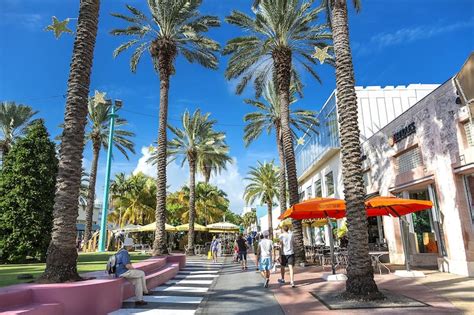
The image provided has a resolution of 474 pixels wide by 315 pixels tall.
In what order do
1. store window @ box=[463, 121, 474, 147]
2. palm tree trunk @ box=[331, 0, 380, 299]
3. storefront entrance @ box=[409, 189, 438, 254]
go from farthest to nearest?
1. storefront entrance @ box=[409, 189, 438, 254]
2. store window @ box=[463, 121, 474, 147]
3. palm tree trunk @ box=[331, 0, 380, 299]

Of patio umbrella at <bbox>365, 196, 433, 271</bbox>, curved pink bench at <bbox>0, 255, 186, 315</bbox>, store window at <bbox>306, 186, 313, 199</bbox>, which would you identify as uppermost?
store window at <bbox>306, 186, 313, 199</bbox>

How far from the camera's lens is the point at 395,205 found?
39.8 feet

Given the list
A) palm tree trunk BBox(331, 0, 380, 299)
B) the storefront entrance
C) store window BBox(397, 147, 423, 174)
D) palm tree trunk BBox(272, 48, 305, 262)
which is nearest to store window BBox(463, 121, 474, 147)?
store window BBox(397, 147, 423, 174)

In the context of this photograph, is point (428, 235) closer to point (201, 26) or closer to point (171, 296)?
point (171, 296)

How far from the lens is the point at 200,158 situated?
37531 mm

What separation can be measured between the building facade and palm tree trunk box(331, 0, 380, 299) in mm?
4589

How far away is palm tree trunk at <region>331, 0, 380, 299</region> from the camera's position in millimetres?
8523

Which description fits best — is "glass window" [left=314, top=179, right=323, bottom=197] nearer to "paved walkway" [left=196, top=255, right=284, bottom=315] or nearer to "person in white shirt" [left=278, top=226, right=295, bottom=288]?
"paved walkway" [left=196, top=255, right=284, bottom=315]

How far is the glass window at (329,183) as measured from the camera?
28228mm

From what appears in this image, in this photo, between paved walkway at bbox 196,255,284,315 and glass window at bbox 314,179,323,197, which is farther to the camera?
glass window at bbox 314,179,323,197

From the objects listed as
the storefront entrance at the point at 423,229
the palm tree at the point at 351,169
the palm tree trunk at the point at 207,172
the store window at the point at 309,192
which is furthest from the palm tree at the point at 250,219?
the palm tree at the point at 351,169

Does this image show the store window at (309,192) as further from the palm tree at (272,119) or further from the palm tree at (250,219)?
the palm tree at (250,219)

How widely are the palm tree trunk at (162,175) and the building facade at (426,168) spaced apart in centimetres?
1112

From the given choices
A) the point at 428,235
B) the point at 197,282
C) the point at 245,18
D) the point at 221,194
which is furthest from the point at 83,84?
the point at 221,194
